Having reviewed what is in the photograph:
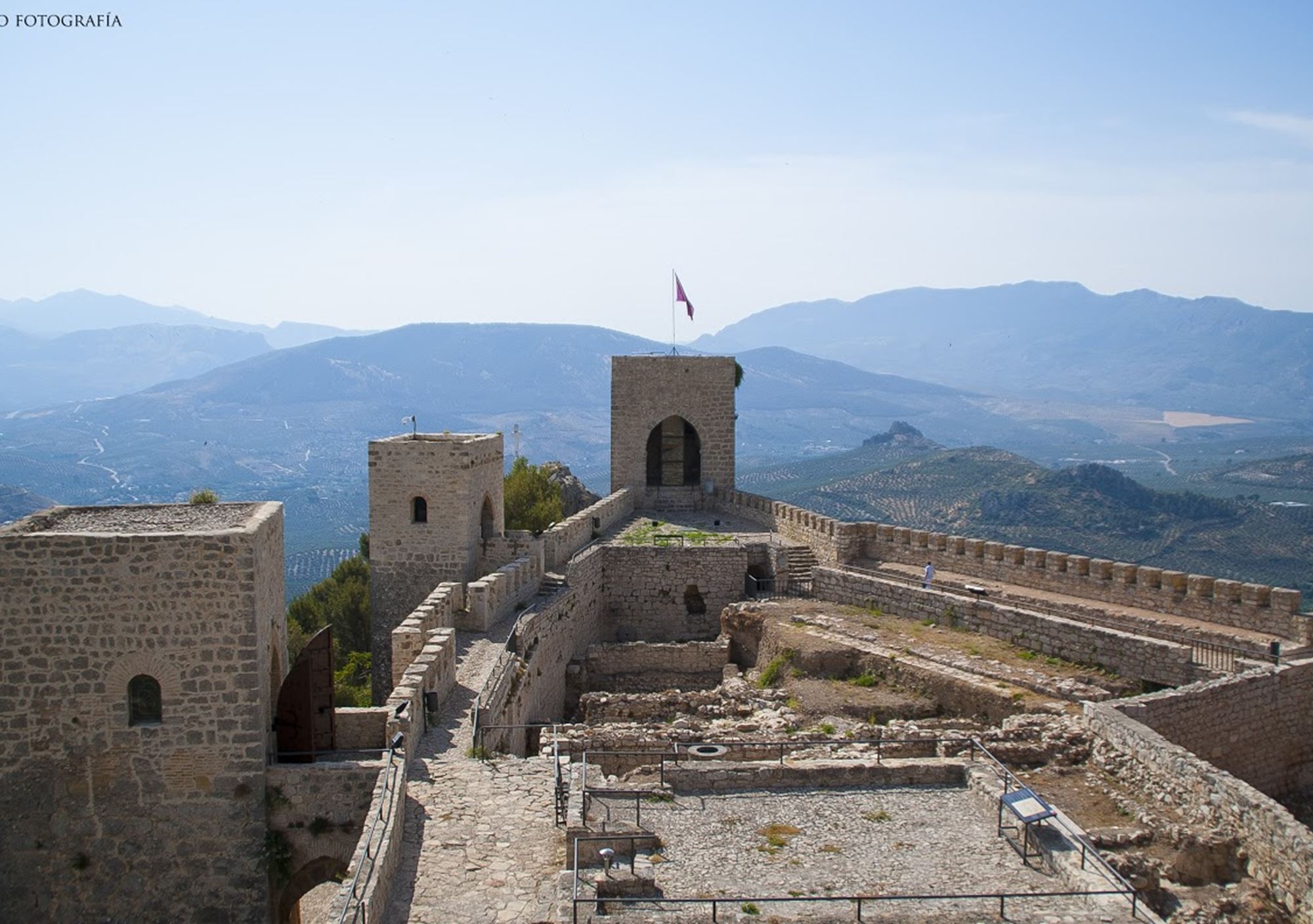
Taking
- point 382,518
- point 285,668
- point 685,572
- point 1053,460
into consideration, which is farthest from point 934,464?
point 1053,460

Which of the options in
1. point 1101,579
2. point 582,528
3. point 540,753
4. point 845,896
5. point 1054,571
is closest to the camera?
point 845,896

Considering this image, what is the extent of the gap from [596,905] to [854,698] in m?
8.58

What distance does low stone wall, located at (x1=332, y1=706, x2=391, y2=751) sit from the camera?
13297 millimetres

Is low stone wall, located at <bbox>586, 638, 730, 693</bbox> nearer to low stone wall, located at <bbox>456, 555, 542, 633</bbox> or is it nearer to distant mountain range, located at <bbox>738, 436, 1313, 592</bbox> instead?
low stone wall, located at <bbox>456, 555, 542, 633</bbox>

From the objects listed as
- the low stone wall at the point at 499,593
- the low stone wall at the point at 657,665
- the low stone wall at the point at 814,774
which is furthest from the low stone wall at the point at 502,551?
the low stone wall at the point at 814,774

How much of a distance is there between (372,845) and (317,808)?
243cm

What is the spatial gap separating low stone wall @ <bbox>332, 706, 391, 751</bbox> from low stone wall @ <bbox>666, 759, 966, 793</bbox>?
3.18 metres

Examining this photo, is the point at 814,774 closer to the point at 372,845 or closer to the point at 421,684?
the point at 421,684

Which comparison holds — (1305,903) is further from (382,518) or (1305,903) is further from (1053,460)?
(1053,460)

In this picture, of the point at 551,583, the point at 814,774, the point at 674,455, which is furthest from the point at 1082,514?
the point at 814,774

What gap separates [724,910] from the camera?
31.1 feet

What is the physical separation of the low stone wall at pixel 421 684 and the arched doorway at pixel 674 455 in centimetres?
1602

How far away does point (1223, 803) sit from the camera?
1196 centimetres

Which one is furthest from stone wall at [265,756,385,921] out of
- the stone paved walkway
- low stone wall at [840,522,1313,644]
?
low stone wall at [840,522,1313,644]
